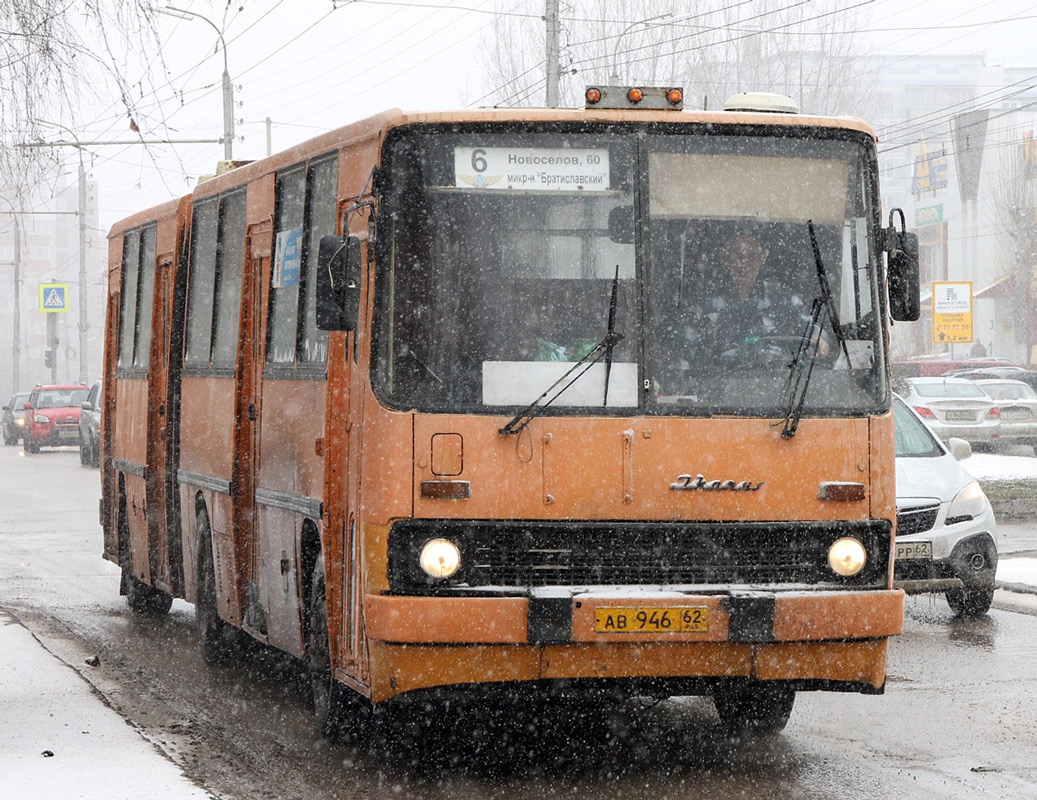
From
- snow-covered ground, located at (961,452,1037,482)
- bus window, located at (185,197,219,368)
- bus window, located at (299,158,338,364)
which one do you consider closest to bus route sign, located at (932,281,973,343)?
snow-covered ground, located at (961,452,1037,482)

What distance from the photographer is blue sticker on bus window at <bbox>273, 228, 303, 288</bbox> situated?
921cm

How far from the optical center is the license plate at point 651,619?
713 centimetres

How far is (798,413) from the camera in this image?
7457 mm

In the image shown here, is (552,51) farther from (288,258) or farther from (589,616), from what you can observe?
(589,616)

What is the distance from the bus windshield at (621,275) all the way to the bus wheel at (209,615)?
14.0 feet

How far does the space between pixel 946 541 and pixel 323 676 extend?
19.1 ft

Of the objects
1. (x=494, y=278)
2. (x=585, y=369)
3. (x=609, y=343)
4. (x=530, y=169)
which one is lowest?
(x=585, y=369)

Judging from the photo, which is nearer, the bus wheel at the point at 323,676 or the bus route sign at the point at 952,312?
the bus wheel at the point at 323,676

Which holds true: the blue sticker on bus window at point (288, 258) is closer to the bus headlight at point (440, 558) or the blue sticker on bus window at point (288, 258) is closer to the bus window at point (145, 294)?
the bus headlight at point (440, 558)

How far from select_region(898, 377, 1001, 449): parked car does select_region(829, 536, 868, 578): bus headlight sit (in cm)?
2630

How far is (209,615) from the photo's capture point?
37.2 ft

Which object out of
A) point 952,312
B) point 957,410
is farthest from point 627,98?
point 952,312

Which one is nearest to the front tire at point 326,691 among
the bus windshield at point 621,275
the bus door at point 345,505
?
the bus door at point 345,505

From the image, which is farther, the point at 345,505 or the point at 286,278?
the point at 286,278
